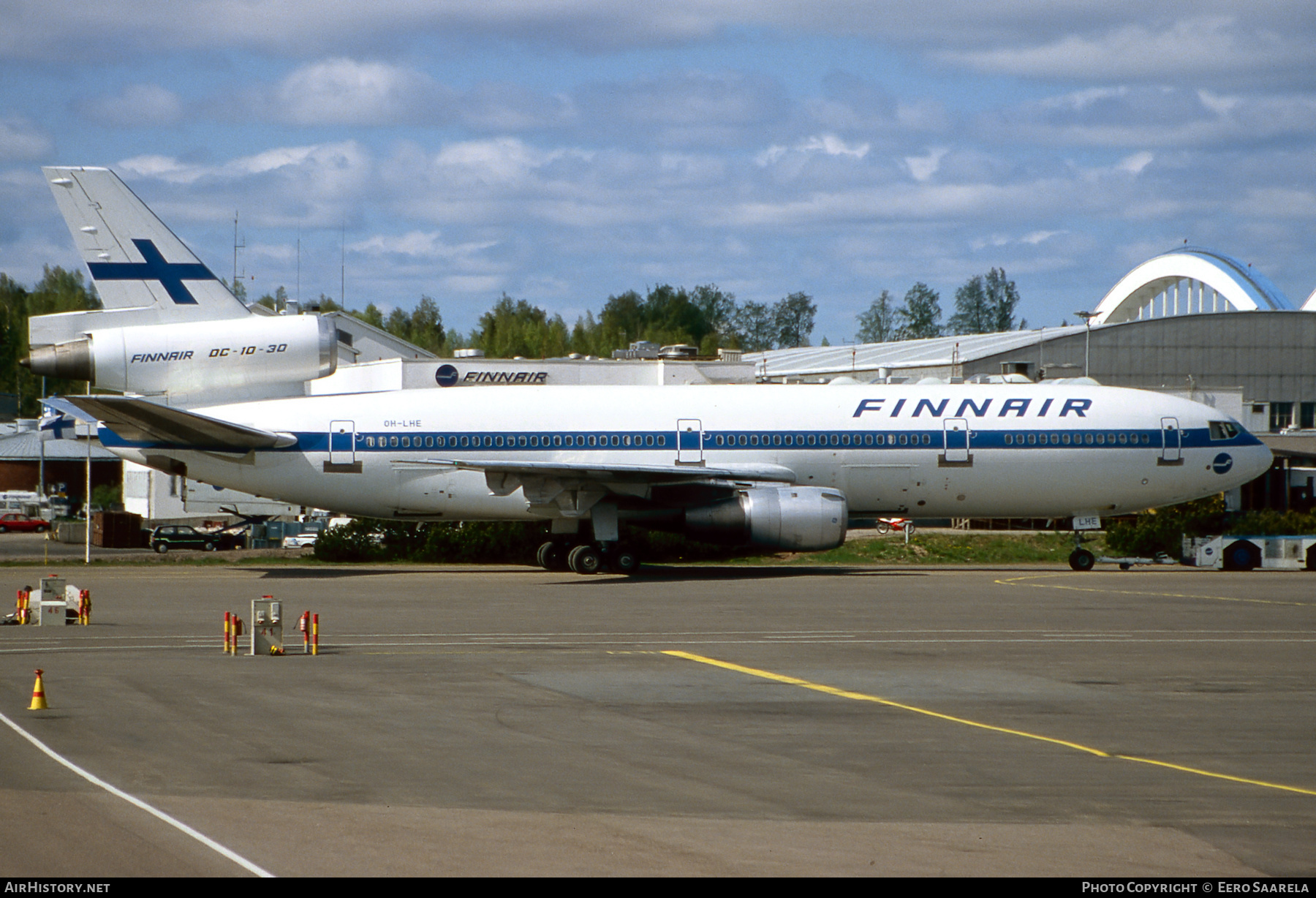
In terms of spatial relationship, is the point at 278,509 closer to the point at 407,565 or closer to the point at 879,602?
the point at 407,565

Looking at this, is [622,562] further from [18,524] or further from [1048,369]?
[18,524]

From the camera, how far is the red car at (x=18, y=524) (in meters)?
76.4

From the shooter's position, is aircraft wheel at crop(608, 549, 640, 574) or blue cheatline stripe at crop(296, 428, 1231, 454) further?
aircraft wheel at crop(608, 549, 640, 574)

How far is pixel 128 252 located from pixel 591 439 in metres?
12.4

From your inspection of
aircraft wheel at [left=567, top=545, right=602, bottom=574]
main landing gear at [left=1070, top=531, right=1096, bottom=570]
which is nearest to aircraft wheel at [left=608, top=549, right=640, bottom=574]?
aircraft wheel at [left=567, top=545, right=602, bottom=574]

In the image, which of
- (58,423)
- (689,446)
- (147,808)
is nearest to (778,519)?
(689,446)

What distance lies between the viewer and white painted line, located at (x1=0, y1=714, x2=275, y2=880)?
7.89 meters

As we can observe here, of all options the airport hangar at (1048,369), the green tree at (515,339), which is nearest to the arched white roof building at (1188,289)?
the airport hangar at (1048,369)

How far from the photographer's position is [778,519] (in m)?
31.6

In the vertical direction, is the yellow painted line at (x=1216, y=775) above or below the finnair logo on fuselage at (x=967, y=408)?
below

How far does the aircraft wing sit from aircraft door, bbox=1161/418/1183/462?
2289cm

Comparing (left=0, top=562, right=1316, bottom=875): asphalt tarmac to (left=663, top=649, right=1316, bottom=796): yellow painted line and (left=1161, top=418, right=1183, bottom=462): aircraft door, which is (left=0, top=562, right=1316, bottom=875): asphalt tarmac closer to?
(left=663, top=649, right=1316, bottom=796): yellow painted line

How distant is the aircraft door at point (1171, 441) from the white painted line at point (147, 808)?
1180 inches

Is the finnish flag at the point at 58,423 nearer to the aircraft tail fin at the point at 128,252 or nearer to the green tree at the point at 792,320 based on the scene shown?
the aircraft tail fin at the point at 128,252
